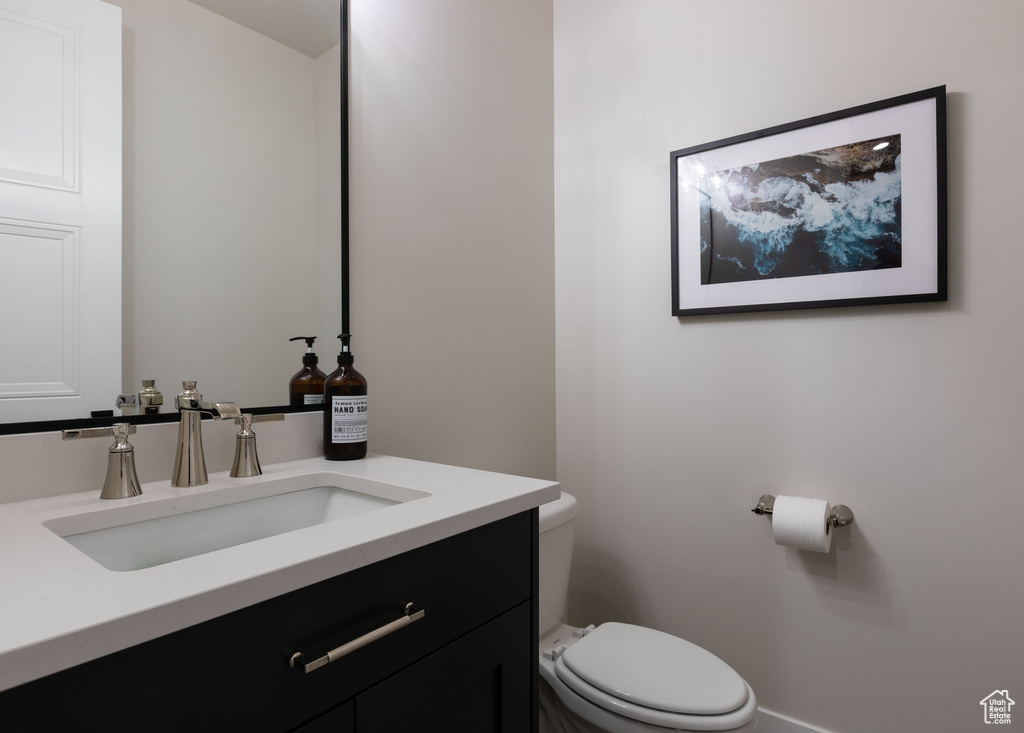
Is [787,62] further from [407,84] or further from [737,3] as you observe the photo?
[407,84]

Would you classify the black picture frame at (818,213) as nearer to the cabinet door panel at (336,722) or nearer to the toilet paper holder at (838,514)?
the toilet paper holder at (838,514)

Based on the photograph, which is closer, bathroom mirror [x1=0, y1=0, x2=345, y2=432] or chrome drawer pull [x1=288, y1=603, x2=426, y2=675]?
chrome drawer pull [x1=288, y1=603, x2=426, y2=675]

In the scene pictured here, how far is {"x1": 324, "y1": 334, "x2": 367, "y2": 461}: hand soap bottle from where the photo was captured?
44.0 inches

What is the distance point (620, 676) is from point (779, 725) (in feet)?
2.03

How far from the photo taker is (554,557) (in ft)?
4.64

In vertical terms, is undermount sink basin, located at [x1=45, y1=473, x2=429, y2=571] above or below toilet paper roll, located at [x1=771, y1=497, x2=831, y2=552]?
above

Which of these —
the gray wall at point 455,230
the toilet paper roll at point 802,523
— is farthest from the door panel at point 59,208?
the toilet paper roll at point 802,523

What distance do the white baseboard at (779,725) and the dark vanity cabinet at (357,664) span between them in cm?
91

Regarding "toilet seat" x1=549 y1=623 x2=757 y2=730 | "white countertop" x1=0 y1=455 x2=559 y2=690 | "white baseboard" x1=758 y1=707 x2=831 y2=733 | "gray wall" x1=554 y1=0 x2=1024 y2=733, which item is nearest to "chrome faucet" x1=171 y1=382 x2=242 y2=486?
"white countertop" x1=0 y1=455 x2=559 y2=690

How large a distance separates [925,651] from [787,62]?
145 centimetres

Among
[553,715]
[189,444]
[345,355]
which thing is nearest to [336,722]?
[189,444]

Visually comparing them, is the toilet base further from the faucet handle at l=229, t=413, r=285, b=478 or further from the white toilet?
the faucet handle at l=229, t=413, r=285, b=478

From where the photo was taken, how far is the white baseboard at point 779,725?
1410 millimetres

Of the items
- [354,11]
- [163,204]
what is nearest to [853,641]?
[163,204]
